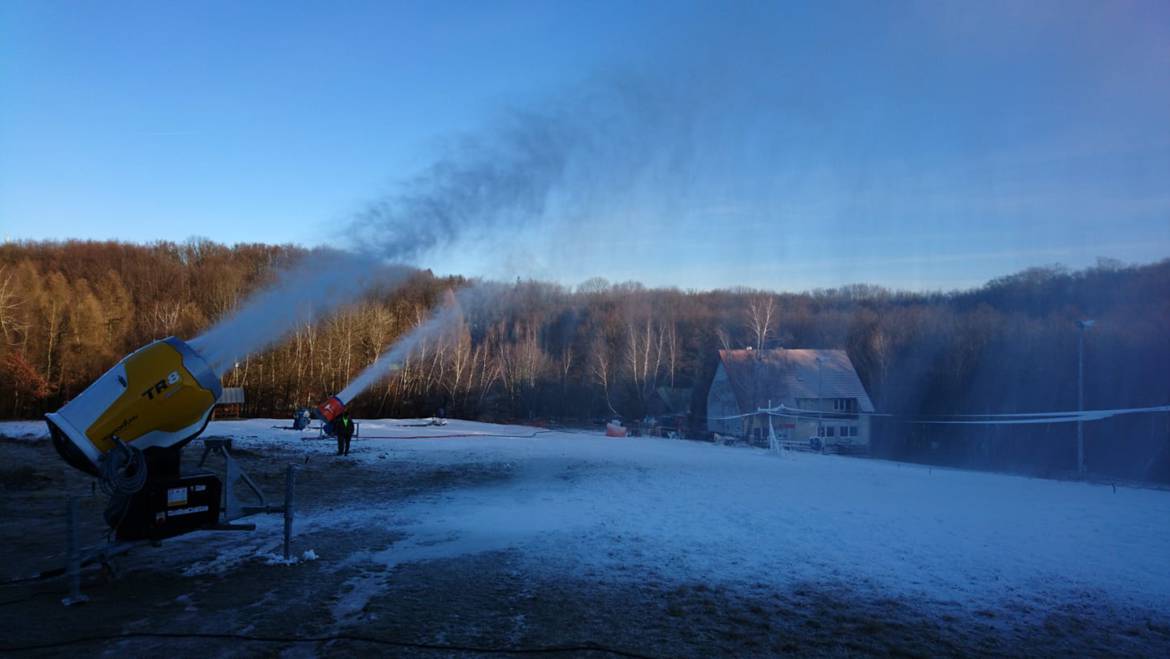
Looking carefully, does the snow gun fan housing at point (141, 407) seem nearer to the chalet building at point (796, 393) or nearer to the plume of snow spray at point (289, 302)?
the plume of snow spray at point (289, 302)

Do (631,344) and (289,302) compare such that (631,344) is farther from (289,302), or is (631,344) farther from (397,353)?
(289,302)

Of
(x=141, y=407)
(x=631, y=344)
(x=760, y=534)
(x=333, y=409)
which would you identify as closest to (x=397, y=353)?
(x=333, y=409)

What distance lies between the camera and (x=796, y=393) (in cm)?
4250

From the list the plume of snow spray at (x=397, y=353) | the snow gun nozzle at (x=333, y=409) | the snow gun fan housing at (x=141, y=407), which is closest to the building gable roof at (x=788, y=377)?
the plume of snow spray at (x=397, y=353)

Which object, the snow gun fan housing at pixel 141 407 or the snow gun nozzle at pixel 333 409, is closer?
the snow gun fan housing at pixel 141 407

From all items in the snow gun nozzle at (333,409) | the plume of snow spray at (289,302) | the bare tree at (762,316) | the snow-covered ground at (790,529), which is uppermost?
the bare tree at (762,316)

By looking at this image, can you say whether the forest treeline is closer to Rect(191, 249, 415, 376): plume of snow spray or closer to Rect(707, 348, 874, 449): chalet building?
Rect(707, 348, 874, 449): chalet building

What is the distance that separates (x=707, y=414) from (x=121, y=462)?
44652 millimetres

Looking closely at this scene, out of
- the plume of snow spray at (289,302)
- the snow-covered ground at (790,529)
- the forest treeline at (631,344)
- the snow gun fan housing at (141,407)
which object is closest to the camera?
the snow gun fan housing at (141,407)

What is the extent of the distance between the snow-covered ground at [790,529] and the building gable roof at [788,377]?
Answer: 67.8 feet

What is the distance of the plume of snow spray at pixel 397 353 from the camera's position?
750 inches

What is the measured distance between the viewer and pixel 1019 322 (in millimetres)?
39812

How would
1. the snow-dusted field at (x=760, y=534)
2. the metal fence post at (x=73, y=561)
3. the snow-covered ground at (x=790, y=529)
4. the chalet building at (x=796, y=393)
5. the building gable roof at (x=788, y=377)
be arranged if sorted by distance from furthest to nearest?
the building gable roof at (x=788, y=377) → the chalet building at (x=796, y=393) → the snow-covered ground at (x=790, y=529) → the snow-dusted field at (x=760, y=534) → the metal fence post at (x=73, y=561)

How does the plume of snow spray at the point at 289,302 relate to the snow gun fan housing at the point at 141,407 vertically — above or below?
above
